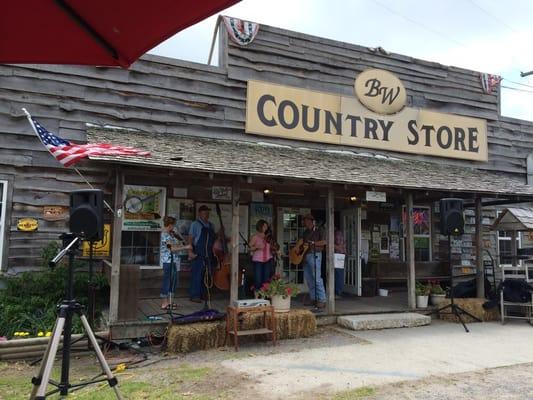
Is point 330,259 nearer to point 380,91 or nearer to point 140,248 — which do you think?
point 140,248

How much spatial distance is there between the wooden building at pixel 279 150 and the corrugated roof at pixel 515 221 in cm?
37

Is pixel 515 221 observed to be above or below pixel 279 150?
below

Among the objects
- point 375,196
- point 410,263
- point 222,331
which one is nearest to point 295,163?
point 375,196

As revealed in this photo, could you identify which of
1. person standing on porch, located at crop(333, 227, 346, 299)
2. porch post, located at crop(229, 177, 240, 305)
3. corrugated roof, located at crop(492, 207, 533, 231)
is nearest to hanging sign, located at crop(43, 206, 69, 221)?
porch post, located at crop(229, 177, 240, 305)

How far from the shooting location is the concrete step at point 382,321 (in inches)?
314

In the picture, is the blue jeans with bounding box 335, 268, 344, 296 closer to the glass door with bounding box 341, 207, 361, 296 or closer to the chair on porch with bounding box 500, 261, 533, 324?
the glass door with bounding box 341, 207, 361, 296

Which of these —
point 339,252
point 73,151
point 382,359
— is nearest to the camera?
point 382,359

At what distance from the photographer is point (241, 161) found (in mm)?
8039

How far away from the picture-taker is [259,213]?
1032 centimetres

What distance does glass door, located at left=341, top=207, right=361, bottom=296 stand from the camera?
10.7m

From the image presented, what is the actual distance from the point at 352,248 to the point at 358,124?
3.04 m

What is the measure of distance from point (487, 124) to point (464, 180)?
3.44m

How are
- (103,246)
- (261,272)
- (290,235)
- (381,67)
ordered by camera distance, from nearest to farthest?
(261,272) < (103,246) < (290,235) < (381,67)

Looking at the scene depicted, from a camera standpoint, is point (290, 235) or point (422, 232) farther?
point (422, 232)
